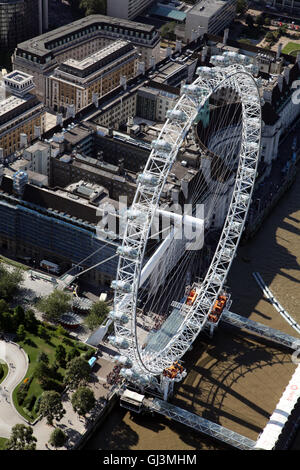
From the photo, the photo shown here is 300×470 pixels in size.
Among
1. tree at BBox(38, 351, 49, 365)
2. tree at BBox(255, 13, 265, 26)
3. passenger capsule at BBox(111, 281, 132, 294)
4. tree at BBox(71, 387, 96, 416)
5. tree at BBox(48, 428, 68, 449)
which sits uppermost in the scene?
tree at BBox(255, 13, 265, 26)

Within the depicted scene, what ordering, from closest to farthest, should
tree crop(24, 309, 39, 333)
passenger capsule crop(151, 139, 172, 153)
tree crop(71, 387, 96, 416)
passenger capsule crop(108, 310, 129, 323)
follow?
passenger capsule crop(108, 310, 129, 323), passenger capsule crop(151, 139, 172, 153), tree crop(71, 387, 96, 416), tree crop(24, 309, 39, 333)

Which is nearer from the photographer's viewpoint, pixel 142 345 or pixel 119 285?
pixel 119 285

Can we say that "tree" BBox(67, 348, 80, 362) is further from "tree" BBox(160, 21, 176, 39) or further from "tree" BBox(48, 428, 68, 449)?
"tree" BBox(160, 21, 176, 39)

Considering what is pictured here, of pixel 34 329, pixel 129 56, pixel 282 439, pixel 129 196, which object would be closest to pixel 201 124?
pixel 129 196

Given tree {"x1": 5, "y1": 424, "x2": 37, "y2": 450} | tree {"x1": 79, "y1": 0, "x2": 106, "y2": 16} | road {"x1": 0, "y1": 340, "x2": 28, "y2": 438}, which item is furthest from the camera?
tree {"x1": 79, "y1": 0, "x2": 106, "y2": 16}

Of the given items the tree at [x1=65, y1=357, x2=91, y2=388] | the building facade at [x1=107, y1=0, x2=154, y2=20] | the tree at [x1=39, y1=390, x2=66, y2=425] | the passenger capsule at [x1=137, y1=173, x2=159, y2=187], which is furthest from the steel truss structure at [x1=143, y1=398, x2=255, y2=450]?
the building facade at [x1=107, y1=0, x2=154, y2=20]

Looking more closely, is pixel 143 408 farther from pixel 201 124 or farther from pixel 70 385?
pixel 201 124

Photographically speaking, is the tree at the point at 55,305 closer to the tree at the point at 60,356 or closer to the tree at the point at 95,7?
the tree at the point at 60,356

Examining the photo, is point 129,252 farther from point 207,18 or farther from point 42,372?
point 207,18

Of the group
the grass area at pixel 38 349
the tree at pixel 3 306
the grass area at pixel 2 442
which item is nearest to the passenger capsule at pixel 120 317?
the grass area at pixel 38 349
